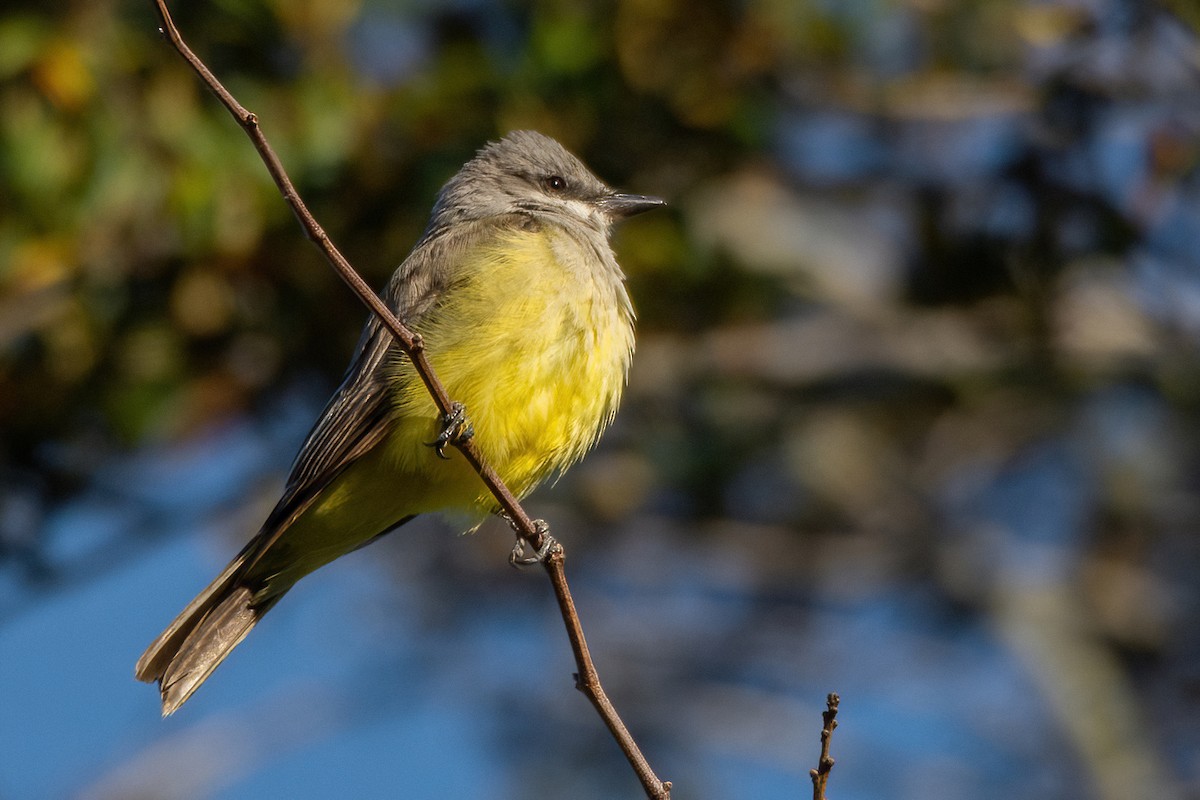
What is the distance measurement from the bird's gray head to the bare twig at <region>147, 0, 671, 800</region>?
1860 mm

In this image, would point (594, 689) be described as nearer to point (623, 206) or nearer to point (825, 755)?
point (825, 755)

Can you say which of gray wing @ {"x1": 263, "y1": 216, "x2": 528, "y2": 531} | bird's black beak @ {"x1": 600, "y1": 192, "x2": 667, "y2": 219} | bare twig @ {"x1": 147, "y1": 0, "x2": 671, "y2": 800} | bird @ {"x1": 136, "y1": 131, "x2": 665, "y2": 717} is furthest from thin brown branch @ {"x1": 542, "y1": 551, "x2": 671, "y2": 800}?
bird's black beak @ {"x1": 600, "y1": 192, "x2": 667, "y2": 219}

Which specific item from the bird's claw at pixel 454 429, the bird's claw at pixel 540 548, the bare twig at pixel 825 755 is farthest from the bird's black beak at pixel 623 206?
the bare twig at pixel 825 755

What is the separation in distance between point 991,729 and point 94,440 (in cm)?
714

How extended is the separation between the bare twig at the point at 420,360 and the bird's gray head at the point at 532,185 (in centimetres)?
186

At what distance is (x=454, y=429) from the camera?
4.21m

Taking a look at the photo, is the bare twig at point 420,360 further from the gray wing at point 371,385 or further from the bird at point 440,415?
the gray wing at point 371,385

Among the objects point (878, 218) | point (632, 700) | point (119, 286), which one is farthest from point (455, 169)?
point (632, 700)

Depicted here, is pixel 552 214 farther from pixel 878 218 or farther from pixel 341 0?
pixel 878 218

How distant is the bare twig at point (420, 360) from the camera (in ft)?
10.3

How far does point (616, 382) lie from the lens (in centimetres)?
475

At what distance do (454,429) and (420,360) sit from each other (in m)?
0.72

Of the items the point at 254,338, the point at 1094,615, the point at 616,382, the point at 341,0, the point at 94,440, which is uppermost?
the point at 1094,615

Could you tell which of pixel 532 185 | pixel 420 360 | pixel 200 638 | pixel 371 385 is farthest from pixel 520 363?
pixel 532 185
